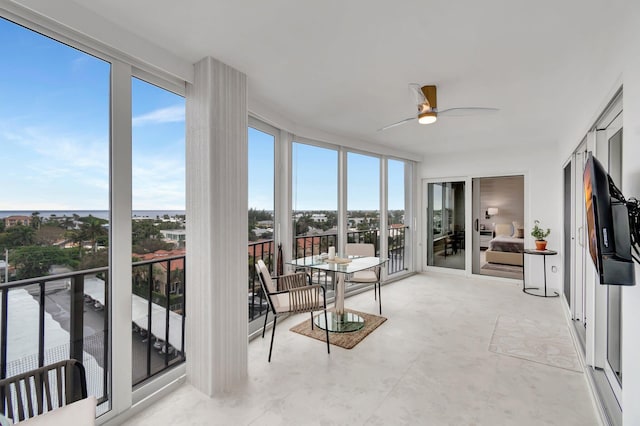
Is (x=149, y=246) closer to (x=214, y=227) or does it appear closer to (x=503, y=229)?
(x=214, y=227)

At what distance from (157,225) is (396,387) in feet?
7.26

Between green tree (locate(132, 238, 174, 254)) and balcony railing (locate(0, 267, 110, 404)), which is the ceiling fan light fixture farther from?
balcony railing (locate(0, 267, 110, 404))

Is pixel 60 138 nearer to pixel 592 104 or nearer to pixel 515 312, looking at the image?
pixel 592 104

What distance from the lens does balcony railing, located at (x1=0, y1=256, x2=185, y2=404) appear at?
156cm

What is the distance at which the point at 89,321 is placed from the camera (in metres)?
1.85

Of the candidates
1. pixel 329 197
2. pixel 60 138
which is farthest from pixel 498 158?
pixel 60 138

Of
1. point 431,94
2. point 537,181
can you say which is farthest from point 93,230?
point 537,181

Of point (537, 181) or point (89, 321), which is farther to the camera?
point (537, 181)

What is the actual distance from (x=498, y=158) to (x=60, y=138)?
19.8 feet

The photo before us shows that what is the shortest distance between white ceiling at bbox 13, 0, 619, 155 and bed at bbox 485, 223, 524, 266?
350 cm

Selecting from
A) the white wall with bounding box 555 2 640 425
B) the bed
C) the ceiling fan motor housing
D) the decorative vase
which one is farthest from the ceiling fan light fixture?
the bed

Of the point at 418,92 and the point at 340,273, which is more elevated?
the point at 418,92

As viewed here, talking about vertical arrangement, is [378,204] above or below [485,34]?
below

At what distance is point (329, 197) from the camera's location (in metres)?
4.47
